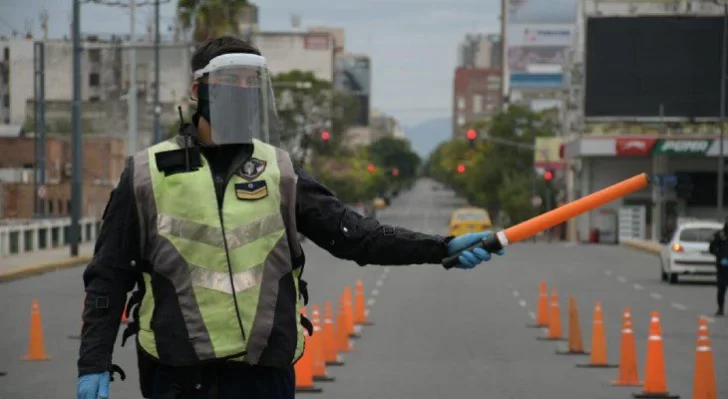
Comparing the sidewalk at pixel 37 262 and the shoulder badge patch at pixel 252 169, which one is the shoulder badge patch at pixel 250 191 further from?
the sidewalk at pixel 37 262

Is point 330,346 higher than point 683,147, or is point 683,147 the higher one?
point 330,346

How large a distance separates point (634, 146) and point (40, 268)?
4891 centimetres

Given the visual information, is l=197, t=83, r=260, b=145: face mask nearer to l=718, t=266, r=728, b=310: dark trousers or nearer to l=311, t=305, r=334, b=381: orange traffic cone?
l=311, t=305, r=334, b=381: orange traffic cone

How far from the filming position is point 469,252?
19.5 ft

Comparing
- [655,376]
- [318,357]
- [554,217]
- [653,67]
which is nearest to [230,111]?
[554,217]

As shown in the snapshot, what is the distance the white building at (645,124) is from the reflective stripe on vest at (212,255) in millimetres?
69293

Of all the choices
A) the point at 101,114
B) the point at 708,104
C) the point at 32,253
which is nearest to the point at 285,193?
the point at 32,253

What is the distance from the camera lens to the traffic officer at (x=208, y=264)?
18.7 feet

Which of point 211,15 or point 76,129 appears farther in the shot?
point 211,15

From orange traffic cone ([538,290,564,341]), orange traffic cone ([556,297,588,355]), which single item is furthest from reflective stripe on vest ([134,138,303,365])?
orange traffic cone ([538,290,564,341])

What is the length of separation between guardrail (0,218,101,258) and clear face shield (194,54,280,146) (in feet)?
127

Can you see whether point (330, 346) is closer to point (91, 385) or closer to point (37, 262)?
point (91, 385)

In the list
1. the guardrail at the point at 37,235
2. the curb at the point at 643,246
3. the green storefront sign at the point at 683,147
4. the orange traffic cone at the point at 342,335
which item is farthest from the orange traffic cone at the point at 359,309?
the green storefront sign at the point at 683,147

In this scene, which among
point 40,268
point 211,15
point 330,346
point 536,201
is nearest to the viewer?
point 330,346
